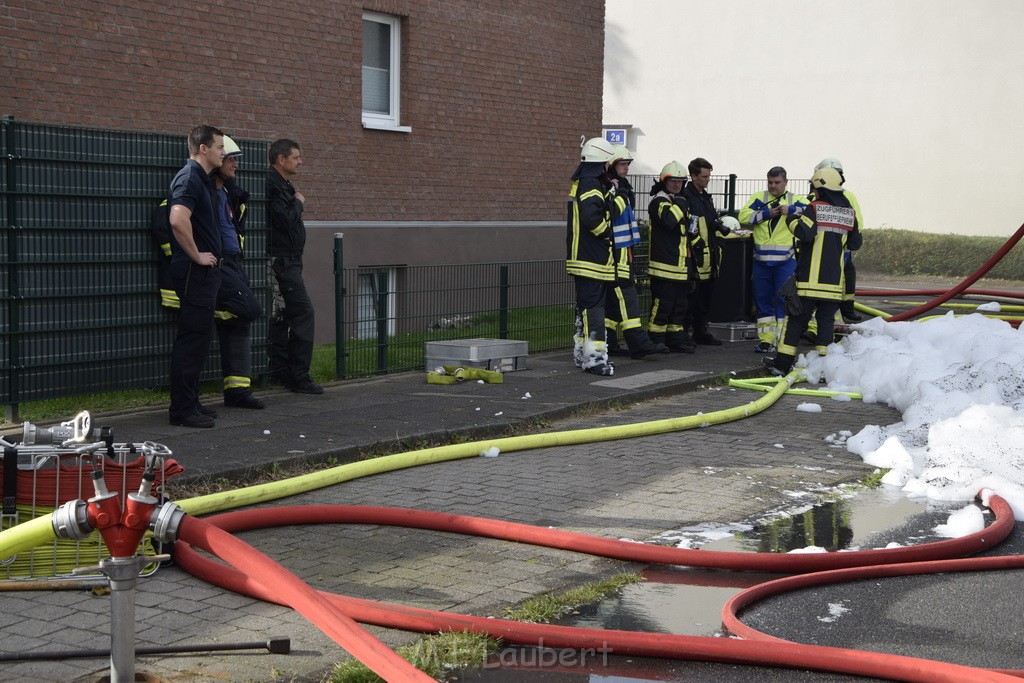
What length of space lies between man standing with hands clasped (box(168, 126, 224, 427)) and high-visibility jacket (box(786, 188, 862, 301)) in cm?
574

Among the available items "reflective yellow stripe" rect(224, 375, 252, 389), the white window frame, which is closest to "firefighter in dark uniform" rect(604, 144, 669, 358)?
"reflective yellow stripe" rect(224, 375, 252, 389)

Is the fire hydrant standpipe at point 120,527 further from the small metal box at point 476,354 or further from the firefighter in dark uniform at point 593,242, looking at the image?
the firefighter in dark uniform at point 593,242

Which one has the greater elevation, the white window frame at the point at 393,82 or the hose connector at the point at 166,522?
the white window frame at the point at 393,82

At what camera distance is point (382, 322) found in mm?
11031

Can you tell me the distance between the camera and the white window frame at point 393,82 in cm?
1530

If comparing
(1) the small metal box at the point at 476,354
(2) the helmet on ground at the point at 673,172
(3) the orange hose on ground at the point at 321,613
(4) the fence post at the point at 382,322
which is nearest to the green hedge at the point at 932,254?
(2) the helmet on ground at the point at 673,172

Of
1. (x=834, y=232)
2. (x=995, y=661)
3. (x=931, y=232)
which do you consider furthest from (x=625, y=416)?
(x=931, y=232)

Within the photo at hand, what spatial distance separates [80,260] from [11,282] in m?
0.53

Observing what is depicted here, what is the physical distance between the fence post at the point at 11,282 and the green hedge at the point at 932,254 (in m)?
24.8

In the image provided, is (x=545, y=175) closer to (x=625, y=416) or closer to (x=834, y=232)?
(x=834, y=232)

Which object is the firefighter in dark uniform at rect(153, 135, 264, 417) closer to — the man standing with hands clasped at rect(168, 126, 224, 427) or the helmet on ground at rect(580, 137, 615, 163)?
the man standing with hands clasped at rect(168, 126, 224, 427)

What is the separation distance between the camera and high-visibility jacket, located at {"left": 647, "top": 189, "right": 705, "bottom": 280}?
1259cm

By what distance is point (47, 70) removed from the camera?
11.5 m

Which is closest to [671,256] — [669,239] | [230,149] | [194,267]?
[669,239]
